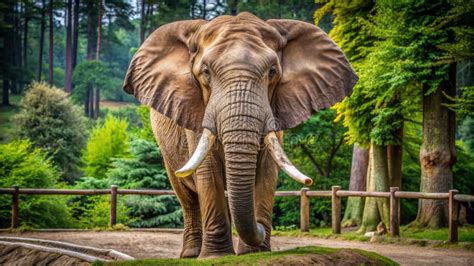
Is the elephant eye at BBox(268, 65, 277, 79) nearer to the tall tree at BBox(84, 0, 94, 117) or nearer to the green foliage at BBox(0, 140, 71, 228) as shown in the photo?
the green foliage at BBox(0, 140, 71, 228)

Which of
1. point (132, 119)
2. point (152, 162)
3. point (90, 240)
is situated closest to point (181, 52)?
point (90, 240)

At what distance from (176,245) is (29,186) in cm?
707

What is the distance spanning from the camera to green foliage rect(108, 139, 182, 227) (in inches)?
856

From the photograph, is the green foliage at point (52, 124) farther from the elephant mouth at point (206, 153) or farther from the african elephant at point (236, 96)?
the elephant mouth at point (206, 153)

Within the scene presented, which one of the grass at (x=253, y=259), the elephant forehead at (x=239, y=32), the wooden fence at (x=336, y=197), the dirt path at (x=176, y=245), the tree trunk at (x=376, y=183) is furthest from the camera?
the tree trunk at (x=376, y=183)

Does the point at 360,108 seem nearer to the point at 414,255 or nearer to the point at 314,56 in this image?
the point at 414,255

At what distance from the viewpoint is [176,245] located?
48.5 ft

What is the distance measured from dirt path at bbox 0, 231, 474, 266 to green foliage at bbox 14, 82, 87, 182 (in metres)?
15.0

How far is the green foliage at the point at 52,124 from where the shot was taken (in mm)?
31625

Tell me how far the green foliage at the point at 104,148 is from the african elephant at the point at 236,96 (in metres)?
21.7

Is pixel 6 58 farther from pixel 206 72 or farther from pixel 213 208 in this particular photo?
pixel 206 72

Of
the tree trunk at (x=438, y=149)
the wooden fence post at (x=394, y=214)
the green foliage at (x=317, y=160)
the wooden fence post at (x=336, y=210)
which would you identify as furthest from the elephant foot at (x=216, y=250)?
the green foliage at (x=317, y=160)

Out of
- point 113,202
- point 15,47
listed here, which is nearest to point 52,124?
point 113,202

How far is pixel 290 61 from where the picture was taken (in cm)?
820
